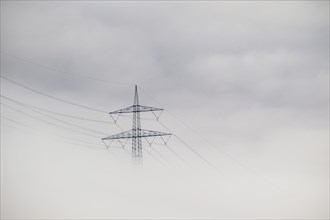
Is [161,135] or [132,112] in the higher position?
[132,112]

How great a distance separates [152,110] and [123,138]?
5.17 m

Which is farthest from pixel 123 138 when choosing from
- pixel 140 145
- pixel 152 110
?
pixel 152 110

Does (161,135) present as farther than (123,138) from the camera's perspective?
No

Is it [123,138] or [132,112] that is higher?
[132,112]

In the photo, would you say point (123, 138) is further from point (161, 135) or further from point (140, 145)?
point (161, 135)

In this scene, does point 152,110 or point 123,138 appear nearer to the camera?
point 152,110

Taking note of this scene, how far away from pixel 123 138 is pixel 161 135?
5.18 meters

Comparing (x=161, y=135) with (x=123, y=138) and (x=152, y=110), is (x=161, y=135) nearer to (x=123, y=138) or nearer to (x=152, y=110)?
(x=152, y=110)

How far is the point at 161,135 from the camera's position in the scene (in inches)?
1314

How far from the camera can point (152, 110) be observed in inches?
1334

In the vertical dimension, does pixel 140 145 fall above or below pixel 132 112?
below

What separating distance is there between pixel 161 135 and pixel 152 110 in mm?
2855

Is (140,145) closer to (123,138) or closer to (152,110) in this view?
(123,138)

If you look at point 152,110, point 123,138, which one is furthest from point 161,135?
point 123,138
